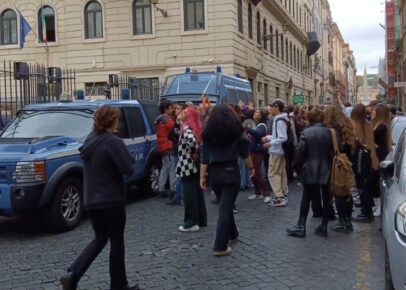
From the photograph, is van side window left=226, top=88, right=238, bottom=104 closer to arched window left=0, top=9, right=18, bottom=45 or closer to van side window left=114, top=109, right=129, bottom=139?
van side window left=114, top=109, right=129, bottom=139

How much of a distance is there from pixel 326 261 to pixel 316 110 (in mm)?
2223

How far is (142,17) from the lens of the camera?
3034cm

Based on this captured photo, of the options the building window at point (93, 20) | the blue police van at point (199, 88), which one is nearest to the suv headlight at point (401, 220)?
the blue police van at point (199, 88)

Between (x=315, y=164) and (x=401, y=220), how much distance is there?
2.90 m

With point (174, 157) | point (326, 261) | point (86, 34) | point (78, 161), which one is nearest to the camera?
point (326, 261)

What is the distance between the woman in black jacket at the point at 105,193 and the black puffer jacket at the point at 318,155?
116 inches

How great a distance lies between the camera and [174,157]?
395 inches

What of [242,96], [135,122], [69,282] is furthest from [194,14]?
[69,282]

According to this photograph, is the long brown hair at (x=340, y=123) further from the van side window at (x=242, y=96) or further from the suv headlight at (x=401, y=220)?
the van side window at (x=242, y=96)

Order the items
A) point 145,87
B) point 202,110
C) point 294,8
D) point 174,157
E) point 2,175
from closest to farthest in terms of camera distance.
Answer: point 2,175 < point 174,157 < point 202,110 < point 145,87 < point 294,8

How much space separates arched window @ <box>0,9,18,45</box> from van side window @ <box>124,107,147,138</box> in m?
23.8

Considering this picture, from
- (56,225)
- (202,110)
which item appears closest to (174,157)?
(202,110)

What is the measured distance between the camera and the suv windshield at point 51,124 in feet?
29.4

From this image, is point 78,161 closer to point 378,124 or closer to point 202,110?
point 202,110
